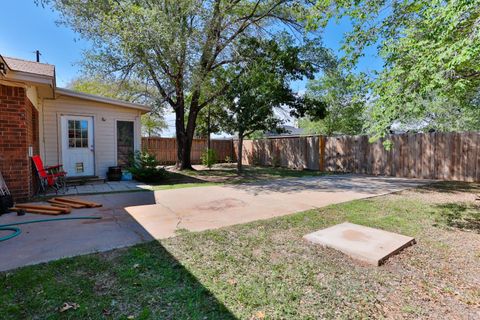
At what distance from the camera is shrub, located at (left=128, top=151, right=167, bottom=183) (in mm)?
8375

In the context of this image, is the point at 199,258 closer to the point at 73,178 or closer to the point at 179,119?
the point at 73,178

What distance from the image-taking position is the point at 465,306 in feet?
6.96

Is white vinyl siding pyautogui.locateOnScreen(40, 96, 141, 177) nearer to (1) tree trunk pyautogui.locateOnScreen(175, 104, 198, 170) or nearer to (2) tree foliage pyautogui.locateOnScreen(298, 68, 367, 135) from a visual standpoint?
(1) tree trunk pyautogui.locateOnScreen(175, 104, 198, 170)

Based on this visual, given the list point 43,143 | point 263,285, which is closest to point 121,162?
point 43,143

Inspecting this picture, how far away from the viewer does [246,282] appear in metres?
2.41

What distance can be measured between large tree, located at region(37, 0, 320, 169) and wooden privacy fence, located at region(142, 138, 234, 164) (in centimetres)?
521

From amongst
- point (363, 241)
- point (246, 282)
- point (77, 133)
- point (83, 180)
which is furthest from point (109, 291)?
point (77, 133)

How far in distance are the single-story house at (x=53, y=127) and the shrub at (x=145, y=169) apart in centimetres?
71

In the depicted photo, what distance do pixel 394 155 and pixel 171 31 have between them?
29.1 feet

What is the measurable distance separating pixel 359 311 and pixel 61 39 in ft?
42.5

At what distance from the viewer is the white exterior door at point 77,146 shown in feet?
25.7

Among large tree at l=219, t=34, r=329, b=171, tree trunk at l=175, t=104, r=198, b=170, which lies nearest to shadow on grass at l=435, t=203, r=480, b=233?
large tree at l=219, t=34, r=329, b=171

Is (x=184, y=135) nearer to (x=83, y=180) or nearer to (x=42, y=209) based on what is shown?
(x=83, y=180)

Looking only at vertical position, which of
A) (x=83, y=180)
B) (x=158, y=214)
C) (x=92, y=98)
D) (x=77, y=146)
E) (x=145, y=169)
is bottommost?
(x=158, y=214)
